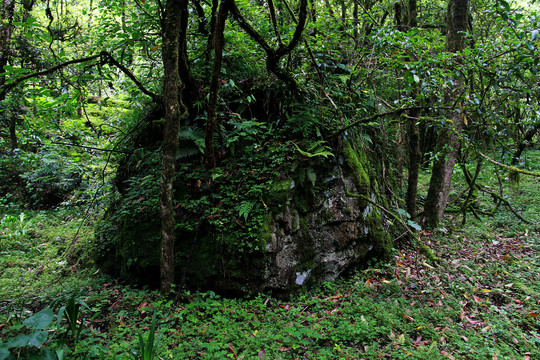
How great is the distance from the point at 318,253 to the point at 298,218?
633mm

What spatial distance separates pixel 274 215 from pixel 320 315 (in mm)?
1452

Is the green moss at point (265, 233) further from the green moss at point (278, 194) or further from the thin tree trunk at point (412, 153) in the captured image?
the thin tree trunk at point (412, 153)

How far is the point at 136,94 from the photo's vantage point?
5.03 m

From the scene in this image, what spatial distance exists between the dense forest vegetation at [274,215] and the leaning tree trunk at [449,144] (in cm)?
4

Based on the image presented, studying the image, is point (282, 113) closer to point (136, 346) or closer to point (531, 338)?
point (136, 346)

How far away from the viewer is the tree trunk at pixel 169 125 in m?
3.38

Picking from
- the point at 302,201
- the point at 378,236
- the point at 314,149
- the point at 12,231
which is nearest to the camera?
the point at 302,201

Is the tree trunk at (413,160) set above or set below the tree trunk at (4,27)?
below

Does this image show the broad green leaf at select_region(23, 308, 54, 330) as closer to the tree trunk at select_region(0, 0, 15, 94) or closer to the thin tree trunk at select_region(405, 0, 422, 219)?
the tree trunk at select_region(0, 0, 15, 94)

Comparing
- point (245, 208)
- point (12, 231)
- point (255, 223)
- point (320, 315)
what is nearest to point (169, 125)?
point (245, 208)

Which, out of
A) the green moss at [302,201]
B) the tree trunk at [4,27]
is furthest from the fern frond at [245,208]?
the tree trunk at [4,27]

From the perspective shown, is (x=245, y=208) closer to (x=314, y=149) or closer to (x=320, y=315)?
(x=314, y=149)

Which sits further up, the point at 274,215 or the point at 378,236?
the point at 274,215

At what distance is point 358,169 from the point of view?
4.95 metres
